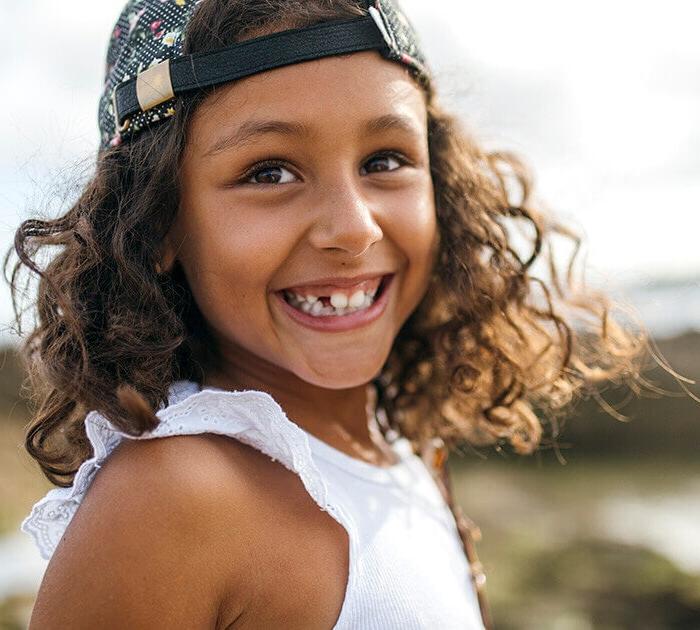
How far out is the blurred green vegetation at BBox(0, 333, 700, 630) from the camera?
4.23m

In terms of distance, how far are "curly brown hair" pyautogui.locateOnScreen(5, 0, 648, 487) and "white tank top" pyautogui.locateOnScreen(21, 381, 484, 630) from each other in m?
0.10

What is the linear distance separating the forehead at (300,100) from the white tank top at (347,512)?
54 centimetres

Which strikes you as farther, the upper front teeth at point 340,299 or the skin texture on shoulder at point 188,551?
the upper front teeth at point 340,299

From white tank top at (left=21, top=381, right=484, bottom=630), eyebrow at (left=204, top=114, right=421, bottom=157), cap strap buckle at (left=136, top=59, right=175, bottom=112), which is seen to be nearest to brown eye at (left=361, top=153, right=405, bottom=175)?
eyebrow at (left=204, top=114, right=421, bottom=157)

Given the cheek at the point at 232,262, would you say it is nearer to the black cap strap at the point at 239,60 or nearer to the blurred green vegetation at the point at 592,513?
the black cap strap at the point at 239,60

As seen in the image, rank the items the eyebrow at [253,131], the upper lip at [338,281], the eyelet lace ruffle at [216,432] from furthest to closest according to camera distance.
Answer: the upper lip at [338,281], the eyebrow at [253,131], the eyelet lace ruffle at [216,432]

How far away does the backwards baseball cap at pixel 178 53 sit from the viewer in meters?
1.79

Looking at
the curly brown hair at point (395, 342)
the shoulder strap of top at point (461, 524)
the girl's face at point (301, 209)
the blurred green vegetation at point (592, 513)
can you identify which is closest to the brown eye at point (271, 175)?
the girl's face at point (301, 209)

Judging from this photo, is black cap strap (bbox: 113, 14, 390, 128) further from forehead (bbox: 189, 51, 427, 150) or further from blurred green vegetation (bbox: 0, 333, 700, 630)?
blurred green vegetation (bbox: 0, 333, 700, 630)

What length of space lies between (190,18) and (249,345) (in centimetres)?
70

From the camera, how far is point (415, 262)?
202cm

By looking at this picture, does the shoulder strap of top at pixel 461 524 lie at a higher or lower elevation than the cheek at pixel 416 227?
lower

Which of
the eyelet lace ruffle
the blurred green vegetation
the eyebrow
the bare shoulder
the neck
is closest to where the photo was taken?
the bare shoulder

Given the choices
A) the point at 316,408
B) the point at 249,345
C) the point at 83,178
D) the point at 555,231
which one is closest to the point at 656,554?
the point at 555,231
